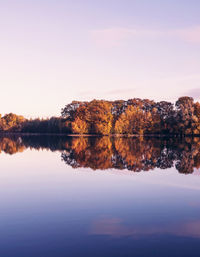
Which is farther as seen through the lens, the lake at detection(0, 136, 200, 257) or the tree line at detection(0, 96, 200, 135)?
the tree line at detection(0, 96, 200, 135)

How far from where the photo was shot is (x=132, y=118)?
323ft

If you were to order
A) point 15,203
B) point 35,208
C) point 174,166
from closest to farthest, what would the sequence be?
point 35,208, point 15,203, point 174,166

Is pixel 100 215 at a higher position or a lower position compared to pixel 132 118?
lower

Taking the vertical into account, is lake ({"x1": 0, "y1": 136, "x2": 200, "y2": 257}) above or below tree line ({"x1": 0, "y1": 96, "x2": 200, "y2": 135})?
below

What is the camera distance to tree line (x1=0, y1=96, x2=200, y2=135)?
89062 millimetres

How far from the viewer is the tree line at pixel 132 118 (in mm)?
89062

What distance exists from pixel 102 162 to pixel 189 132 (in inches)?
2697

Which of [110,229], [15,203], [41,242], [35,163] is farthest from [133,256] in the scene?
[35,163]

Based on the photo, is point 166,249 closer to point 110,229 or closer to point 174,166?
point 110,229

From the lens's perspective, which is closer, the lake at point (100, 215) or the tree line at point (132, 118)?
the lake at point (100, 215)

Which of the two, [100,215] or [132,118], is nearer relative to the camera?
[100,215]

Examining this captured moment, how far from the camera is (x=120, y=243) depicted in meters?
7.46

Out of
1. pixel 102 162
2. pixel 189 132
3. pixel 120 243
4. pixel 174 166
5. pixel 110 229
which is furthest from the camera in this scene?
pixel 189 132

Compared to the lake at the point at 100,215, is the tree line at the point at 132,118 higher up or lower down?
higher up
